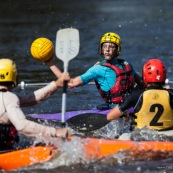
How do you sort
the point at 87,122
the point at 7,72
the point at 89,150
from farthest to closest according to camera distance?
the point at 87,122, the point at 89,150, the point at 7,72

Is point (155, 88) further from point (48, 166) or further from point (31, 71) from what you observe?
point (31, 71)

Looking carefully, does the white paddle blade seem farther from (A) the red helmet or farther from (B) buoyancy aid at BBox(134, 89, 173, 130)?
(B) buoyancy aid at BBox(134, 89, 173, 130)

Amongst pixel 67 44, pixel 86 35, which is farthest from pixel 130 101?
pixel 86 35

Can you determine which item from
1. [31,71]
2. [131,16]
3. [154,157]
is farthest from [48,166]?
[131,16]

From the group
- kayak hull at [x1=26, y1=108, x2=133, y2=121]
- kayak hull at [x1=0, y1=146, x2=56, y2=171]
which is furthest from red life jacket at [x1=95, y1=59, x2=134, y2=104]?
kayak hull at [x1=0, y1=146, x2=56, y2=171]

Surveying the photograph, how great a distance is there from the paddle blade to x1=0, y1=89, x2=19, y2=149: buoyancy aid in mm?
2171

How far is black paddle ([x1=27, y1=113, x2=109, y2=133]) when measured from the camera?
1019cm

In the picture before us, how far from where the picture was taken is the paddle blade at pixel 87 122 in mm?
10188

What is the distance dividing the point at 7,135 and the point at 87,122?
2512 mm

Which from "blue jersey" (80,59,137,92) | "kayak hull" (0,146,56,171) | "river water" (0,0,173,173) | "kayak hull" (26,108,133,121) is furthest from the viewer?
"kayak hull" (26,108,133,121)

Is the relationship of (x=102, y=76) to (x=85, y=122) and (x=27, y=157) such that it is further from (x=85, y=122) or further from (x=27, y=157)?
(x=27, y=157)

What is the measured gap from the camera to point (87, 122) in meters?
10.4

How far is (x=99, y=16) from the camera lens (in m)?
27.5

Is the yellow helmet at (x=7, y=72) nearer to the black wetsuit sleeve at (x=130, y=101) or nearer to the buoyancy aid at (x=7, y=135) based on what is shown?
the buoyancy aid at (x=7, y=135)
